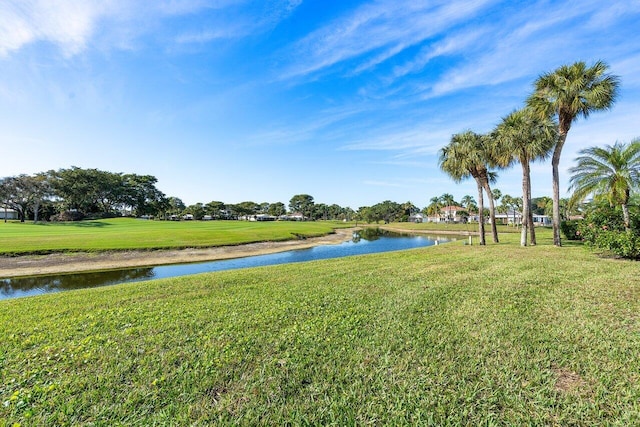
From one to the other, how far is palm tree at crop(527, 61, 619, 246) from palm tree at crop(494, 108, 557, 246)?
0.60 m

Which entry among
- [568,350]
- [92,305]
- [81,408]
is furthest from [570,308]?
[92,305]

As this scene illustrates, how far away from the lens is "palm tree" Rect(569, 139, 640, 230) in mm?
15148

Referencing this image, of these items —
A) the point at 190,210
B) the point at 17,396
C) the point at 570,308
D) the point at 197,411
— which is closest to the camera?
the point at 197,411

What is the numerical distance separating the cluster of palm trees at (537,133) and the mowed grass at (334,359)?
12935 mm

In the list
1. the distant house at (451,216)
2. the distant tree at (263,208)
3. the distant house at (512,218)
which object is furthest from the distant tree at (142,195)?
the distant house at (512,218)

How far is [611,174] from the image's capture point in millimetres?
15961

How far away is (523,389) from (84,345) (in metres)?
6.50

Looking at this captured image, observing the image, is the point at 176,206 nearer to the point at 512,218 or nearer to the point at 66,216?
the point at 66,216

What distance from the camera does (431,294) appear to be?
24.0ft

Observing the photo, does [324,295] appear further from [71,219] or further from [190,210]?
[190,210]

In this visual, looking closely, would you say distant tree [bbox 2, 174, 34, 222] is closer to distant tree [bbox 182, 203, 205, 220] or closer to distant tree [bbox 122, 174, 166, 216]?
distant tree [bbox 122, 174, 166, 216]

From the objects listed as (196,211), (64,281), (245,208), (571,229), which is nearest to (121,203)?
(196,211)

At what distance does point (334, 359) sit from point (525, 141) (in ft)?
65.7

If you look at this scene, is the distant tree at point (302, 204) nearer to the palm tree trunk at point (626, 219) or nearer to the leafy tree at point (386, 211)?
the leafy tree at point (386, 211)
